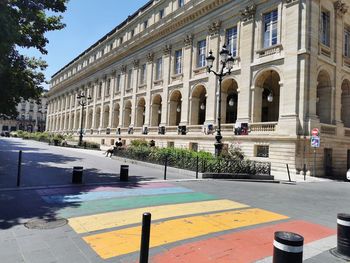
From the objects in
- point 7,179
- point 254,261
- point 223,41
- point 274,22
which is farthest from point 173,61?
point 254,261

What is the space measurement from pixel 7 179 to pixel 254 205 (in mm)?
9644

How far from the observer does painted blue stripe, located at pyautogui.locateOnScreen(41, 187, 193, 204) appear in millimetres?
8555

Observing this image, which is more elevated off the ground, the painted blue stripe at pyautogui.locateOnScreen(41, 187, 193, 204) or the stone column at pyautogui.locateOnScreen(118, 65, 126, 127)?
the stone column at pyautogui.locateOnScreen(118, 65, 126, 127)

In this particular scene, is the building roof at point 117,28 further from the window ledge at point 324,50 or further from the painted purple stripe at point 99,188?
the painted purple stripe at point 99,188

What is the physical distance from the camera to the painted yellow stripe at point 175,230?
5.06 m

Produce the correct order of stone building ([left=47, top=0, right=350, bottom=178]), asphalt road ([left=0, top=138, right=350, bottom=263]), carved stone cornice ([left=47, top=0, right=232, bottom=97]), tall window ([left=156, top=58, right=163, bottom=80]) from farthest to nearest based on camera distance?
1. tall window ([left=156, top=58, right=163, bottom=80])
2. carved stone cornice ([left=47, top=0, right=232, bottom=97])
3. stone building ([left=47, top=0, right=350, bottom=178])
4. asphalt road ([left=0, top=138, right=350, bottom=263])

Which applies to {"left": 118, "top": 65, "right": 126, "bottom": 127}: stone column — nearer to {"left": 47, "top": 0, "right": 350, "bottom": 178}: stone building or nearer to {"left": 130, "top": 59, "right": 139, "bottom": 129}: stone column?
{"left": 47, "top": 0, "right": 350, "bottom": 178}: stone building

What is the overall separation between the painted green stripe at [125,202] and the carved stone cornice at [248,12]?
1942 centimetres

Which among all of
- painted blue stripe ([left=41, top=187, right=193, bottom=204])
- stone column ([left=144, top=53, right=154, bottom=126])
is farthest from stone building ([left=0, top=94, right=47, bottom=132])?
painted blue stripe ([left=41, top=187, right=193, bottom=204])

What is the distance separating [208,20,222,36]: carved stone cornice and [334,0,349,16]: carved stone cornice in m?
9.73

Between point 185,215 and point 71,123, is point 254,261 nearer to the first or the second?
point 185,215

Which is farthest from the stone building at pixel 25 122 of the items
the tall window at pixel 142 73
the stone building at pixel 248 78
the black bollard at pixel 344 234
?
the black bollard at pixel 344 234

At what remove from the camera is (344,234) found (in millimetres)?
4918

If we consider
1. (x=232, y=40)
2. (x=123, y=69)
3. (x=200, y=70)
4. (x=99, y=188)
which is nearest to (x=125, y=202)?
(x=99, y=188)
